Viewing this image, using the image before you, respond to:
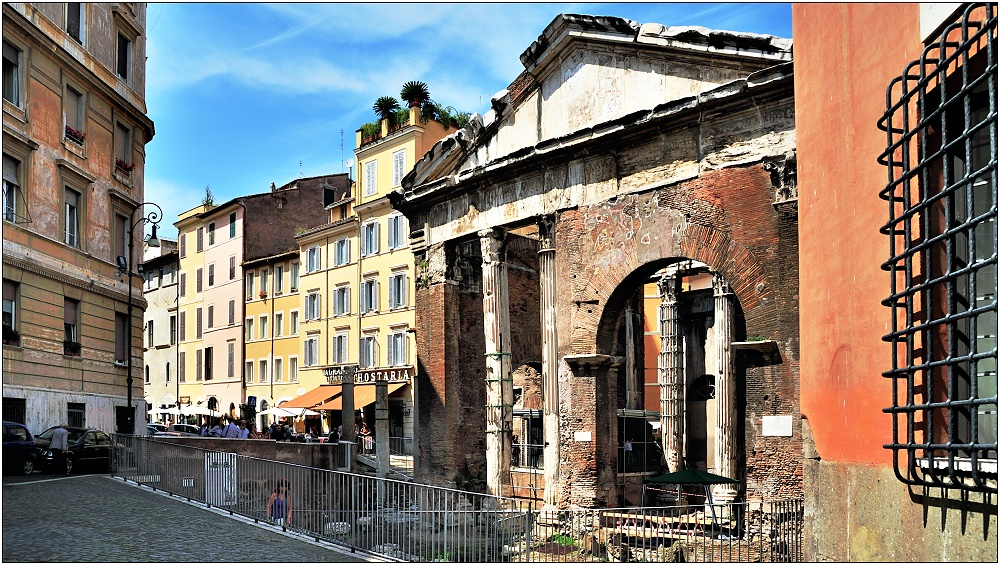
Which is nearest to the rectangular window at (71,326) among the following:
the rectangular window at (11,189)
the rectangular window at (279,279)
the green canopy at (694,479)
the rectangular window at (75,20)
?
the rectangular window at (11,189)

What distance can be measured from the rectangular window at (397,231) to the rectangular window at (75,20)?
1462 centimetres

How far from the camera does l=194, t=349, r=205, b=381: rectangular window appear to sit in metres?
49.5

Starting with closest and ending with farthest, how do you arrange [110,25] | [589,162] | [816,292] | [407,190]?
1. [816,292]
2. [589,162]
3. [407,190]
4. [110,25]

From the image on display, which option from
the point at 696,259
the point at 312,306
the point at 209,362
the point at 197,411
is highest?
the point at 312,306

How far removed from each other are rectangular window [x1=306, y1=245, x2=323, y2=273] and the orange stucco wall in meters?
34.2

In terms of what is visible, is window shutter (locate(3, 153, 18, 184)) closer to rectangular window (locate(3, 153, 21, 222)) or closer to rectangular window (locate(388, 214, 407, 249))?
rectangular window (locate(3, 153, 21, 222))

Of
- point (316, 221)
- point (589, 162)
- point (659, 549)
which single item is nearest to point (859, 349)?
point (659, 549)

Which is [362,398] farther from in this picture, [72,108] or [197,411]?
[72,108]

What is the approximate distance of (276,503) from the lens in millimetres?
13570

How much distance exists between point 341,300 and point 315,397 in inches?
169

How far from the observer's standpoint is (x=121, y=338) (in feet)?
84.9

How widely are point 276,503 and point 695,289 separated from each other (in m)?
19.8

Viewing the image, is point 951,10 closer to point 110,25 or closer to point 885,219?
point 885,219

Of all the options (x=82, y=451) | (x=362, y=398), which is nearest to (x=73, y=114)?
(x=82, y=451)
